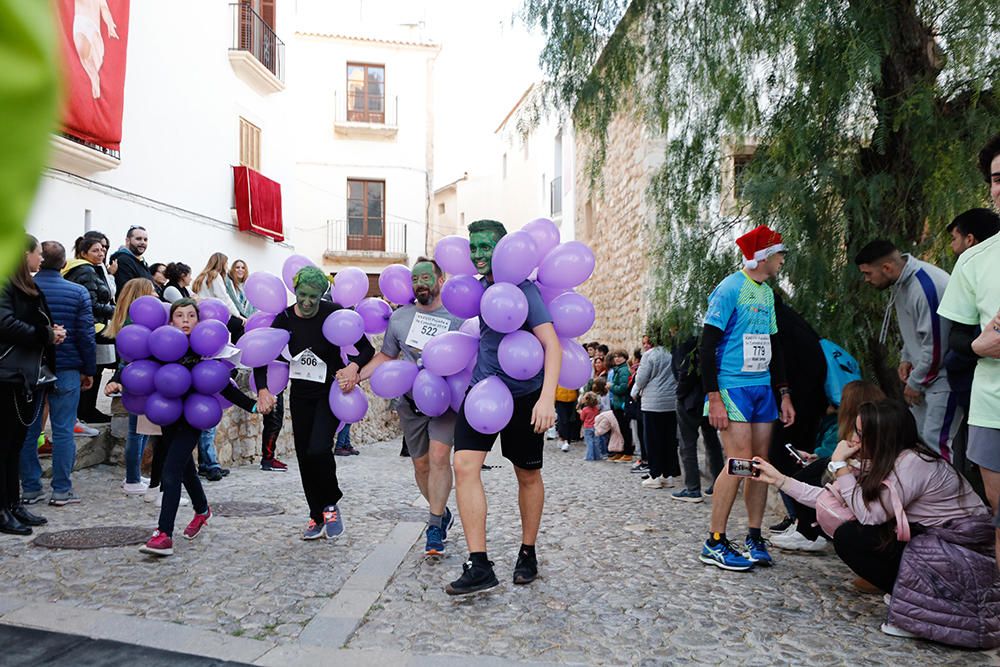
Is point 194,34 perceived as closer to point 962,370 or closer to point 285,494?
point 285,494

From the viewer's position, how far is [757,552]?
16.9 ft

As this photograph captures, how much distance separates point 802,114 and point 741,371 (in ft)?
5.99

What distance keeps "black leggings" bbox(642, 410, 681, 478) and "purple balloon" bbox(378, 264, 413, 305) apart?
13.7ft

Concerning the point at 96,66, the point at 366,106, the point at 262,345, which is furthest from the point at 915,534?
the point at 366,106

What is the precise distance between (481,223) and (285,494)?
4.13 meters

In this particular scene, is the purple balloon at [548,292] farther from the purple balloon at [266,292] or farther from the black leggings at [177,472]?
the black leggings at [177,472]

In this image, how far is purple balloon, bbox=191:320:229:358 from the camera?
5879 millimetres

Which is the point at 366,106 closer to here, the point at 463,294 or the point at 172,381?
the point at 172,381

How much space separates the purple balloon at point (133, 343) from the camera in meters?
5.83

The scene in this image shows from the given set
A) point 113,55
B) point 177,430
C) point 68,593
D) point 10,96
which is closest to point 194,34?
point 113,55

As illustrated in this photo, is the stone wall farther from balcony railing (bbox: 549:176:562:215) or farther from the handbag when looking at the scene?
the handbag

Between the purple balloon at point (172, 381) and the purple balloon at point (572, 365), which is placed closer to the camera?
the purple balloon at point (572, 365)

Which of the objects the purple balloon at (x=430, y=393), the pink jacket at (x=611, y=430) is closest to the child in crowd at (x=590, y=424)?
the pink jacket at (x=611, y=430)

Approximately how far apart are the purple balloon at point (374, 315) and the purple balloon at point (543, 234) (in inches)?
55.2
